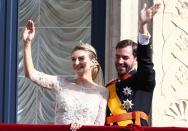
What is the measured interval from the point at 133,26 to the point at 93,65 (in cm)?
147

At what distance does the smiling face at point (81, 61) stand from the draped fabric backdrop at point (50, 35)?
1781 mm

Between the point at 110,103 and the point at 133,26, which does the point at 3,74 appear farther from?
the point at 110,103

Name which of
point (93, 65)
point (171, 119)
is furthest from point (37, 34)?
point (93, 65)

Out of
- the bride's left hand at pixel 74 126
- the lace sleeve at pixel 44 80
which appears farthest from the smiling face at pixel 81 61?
the bride's left hand at pixel 74 126

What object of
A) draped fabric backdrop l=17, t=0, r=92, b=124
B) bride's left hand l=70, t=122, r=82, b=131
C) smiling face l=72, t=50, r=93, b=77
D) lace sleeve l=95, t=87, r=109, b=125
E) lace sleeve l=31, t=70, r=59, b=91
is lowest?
bride's left hand l=70, t=122, r=82, b=131

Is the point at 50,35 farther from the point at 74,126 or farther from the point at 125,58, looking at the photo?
the point at 74,126

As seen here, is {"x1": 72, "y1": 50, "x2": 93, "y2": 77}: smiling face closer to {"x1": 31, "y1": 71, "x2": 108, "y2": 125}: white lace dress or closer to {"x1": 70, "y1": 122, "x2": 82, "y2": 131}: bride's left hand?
{"x1": 31, "y1": 71, "x2": 108, "y2": 125}: white lace dress

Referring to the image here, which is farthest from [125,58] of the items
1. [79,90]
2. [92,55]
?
[79,90]

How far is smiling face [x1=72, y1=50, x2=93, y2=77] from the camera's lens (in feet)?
19.4

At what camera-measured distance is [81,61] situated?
5.92 metres

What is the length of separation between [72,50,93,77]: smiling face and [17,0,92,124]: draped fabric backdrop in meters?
1.78

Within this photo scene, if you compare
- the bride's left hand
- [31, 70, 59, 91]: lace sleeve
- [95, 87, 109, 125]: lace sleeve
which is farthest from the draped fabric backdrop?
the bride's left hand

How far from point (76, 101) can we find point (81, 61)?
0.86 ft

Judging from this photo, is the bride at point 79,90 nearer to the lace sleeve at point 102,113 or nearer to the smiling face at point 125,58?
the lace sleeve at point 102,113
